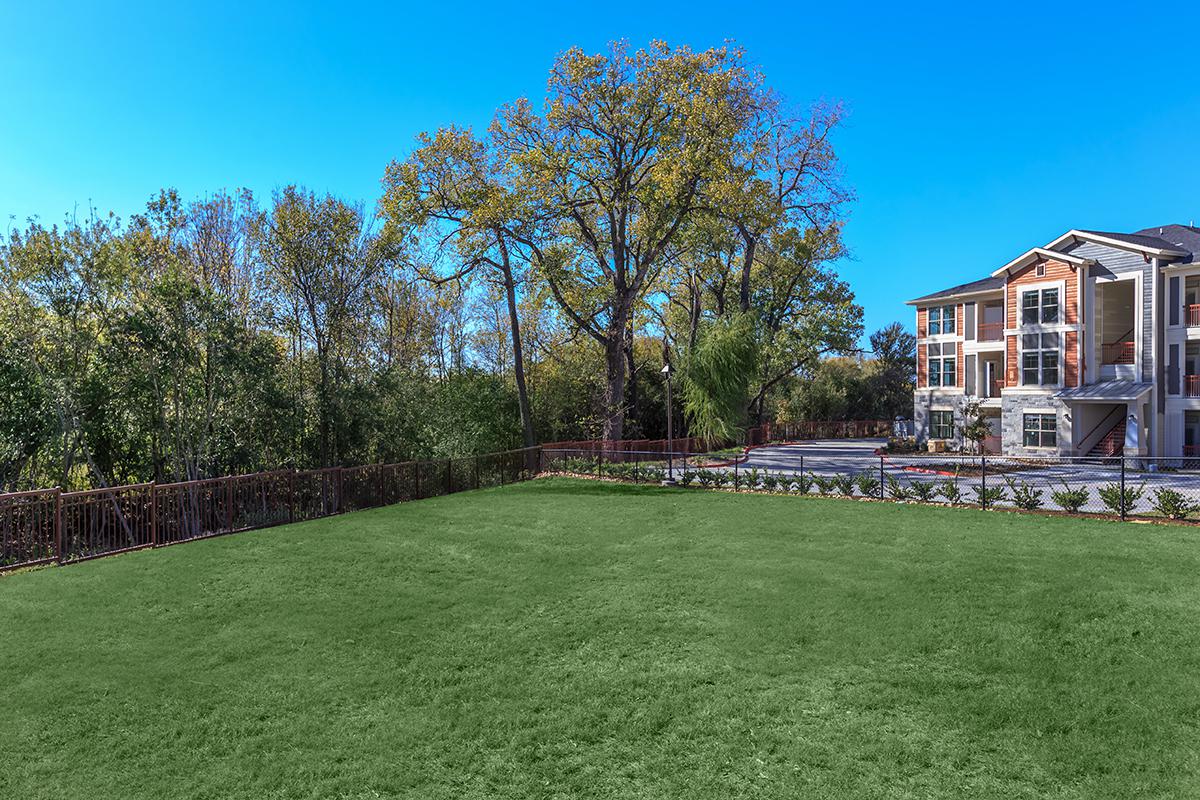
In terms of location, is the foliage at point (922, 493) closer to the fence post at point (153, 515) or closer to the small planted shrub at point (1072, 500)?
the small planted shrub at point (1072, 500)

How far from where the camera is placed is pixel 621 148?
27984mm

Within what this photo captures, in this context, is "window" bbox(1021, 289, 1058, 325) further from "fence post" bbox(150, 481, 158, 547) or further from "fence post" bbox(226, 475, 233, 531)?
"fence post" bbox(150, 481, 158, 547)

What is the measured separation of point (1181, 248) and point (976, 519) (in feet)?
69.6

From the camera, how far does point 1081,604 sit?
27.7ft

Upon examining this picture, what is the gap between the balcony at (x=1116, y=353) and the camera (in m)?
28.6

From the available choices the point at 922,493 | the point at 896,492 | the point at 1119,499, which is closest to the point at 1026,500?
the point at 1119,499

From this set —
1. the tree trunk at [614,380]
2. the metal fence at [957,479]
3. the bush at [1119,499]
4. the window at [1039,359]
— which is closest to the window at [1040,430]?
the window at [1039,359]

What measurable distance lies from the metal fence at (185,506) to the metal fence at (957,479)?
22.7ft

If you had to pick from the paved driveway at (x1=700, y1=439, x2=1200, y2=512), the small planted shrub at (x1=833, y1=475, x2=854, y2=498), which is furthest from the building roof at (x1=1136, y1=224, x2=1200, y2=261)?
the small planted shrub at (x1=833, y1=475, x2=854, y2=498)

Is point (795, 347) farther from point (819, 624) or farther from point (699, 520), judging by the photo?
point (819, 624)

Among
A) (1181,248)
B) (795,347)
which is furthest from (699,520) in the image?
(795,347)

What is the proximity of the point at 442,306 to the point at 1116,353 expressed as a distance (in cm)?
2838

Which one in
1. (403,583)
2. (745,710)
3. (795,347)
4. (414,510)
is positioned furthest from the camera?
(795,347)

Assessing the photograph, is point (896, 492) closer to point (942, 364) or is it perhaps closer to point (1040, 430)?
point (1040, 430)
